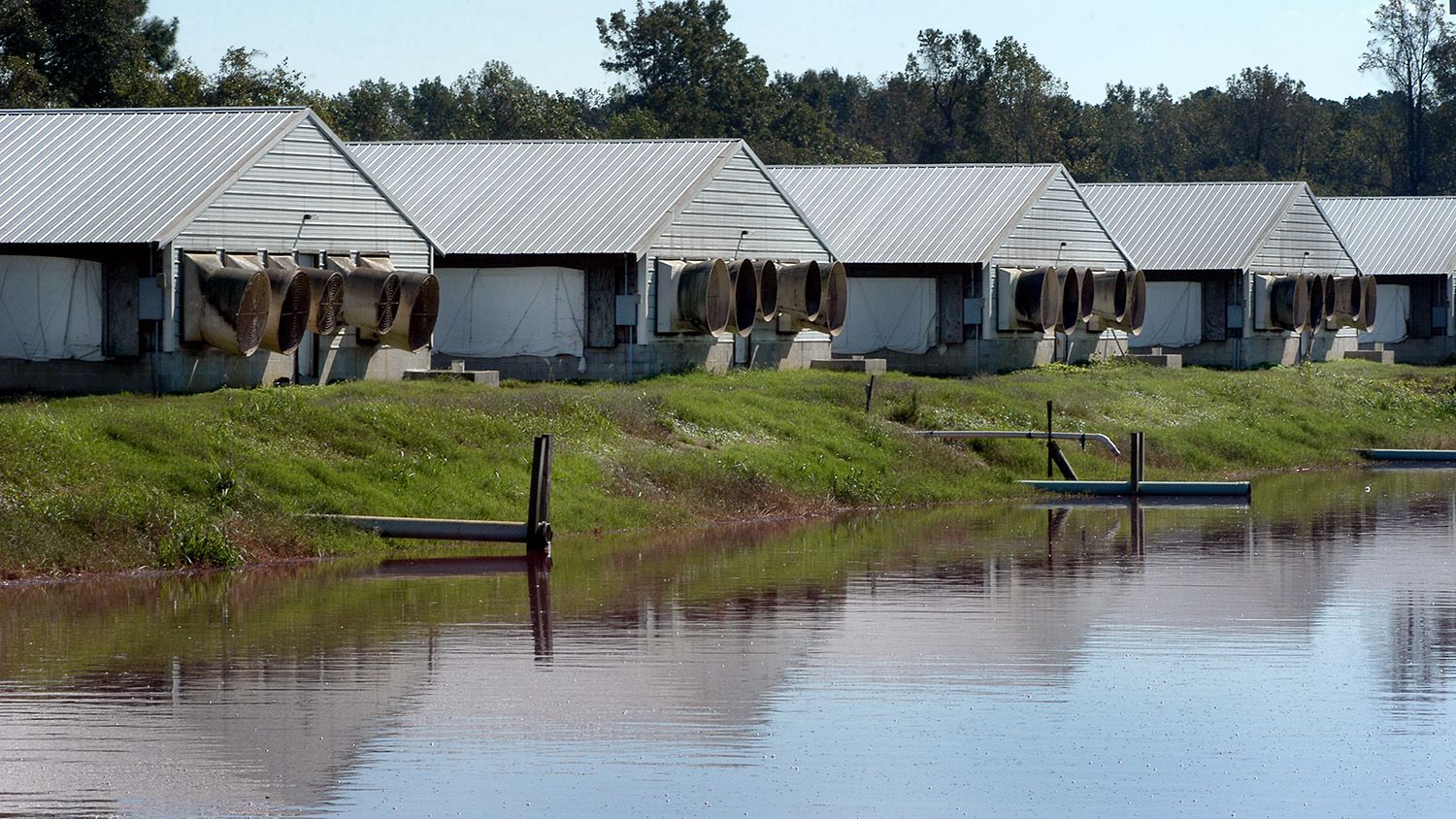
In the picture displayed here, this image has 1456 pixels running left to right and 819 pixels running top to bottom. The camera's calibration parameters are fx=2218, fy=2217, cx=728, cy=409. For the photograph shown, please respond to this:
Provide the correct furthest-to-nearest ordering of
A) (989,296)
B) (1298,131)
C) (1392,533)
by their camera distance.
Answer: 1. (1298,131)
2. (989,296)
3. (1392,533)

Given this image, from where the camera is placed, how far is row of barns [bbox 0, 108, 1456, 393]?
104ft

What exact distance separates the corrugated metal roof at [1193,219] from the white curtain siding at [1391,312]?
21.7 ft

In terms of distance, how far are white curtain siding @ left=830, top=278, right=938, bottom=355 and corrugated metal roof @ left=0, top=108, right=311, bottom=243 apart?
1489 cm

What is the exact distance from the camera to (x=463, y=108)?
103938 mm

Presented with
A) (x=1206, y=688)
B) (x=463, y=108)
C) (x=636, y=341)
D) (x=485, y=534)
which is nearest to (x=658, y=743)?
(x=1206, y=688)

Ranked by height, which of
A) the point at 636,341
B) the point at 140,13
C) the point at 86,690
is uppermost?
the point at 140,13

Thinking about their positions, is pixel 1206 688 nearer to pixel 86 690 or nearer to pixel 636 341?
pixel 86 690

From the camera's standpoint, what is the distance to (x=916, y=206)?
4828cm

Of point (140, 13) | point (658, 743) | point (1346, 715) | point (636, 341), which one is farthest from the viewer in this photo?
point (140, 13)

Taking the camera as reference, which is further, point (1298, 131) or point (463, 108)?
point (1298, 131)

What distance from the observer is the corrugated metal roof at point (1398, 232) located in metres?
60.2

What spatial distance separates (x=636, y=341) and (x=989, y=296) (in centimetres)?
990

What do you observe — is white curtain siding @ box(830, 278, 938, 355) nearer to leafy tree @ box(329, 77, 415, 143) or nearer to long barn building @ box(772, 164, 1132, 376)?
long barn building @ box(772, 164, 1132, 376)

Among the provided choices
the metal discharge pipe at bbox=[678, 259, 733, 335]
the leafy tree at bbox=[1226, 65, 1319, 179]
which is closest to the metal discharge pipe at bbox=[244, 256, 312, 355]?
the metal discharge pipe at bbox=[678, 259, 733, 335]
